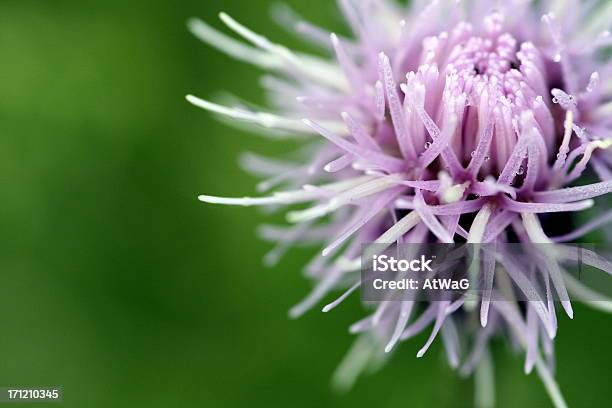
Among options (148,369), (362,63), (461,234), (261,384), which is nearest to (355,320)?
(261,384)

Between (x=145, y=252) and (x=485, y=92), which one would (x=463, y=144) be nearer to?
(x=485, y=92)

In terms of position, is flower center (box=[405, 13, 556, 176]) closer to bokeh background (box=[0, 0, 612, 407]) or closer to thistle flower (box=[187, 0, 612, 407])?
thistle flower (box=[187, 0, 612, 407])

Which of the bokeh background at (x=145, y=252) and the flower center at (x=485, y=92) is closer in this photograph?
the flower center at (x=485, y=92)

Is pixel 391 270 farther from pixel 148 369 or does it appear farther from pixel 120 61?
pixel 120 61

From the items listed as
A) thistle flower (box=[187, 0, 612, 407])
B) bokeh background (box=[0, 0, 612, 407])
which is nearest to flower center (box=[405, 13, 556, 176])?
thistle flower (box=[187, 0, 612, 407])

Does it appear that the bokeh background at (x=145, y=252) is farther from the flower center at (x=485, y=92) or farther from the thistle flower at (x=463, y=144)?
the flower center at (x=485, y=92)

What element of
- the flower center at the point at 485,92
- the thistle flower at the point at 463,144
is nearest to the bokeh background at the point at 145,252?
the thistle flower at the point at 463,144

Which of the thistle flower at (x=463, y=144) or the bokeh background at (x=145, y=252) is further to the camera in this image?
the bokeh background at (x=145, y=252)
